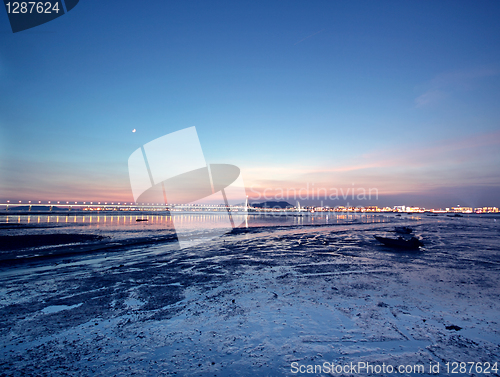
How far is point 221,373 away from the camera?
179 inches

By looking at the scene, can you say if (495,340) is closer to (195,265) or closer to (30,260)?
(195,265)

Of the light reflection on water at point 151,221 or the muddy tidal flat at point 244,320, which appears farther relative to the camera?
the light reflection on water at point 151,221

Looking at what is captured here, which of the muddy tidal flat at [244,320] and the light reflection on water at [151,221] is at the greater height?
the muddy tidal flat at [244,320]

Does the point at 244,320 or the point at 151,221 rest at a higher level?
the point at 244,320

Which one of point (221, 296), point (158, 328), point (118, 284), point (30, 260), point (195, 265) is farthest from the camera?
point (30, 260)

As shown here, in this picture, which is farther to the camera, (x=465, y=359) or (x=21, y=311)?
(x=21, y=311)

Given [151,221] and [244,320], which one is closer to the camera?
[244,320]

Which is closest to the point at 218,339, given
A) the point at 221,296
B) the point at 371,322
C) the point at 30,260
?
the point at 221,296

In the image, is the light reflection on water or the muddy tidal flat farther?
the light reflection on water

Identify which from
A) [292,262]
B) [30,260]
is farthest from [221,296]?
[30,260]

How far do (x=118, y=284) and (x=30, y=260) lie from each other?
9954 mm

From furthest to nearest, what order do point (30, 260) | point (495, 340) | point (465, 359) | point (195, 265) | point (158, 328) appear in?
point (30, 260) → point (195, 265) → point (158, 328) → point (495, 340) → point (465, 359)

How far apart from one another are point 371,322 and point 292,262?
840 cm

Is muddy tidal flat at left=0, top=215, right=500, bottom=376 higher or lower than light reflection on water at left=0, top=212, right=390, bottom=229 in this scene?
higher
